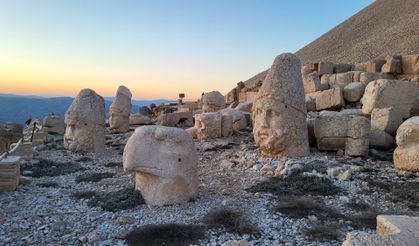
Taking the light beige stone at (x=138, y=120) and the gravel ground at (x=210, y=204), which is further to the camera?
the light beige stone at (x=138, y=120)

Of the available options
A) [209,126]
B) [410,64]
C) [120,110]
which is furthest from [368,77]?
[120,110]

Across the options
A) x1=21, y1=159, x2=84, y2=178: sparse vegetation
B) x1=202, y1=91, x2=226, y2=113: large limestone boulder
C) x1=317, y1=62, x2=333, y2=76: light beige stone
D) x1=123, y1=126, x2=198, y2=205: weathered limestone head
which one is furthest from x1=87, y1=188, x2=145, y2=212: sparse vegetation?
x1=317, y1=62, x2=333, y2=76: light beige stone

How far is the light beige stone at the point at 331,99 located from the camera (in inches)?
557

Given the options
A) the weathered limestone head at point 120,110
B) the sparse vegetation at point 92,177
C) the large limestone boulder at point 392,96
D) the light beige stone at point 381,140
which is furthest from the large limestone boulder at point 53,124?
the light beige stone at point 381,140

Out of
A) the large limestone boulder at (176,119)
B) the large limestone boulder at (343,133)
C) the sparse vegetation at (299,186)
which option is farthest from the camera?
the large limestone boulder at (176,119)

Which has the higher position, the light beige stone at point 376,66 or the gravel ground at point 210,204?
the light beige stone at point 376,66

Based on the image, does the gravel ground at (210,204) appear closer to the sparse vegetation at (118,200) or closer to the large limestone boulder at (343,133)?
the sparse vegetation at (118,200)

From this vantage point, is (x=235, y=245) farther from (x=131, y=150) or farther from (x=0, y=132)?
(x=0, y=132)

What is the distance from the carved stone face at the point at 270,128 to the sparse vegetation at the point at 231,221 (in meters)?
3.80

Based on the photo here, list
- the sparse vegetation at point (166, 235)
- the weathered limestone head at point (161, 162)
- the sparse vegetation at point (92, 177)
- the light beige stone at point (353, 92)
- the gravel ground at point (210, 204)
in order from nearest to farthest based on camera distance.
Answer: the sparse vegetation at point (166, 235) < the gravel ground at point (210, 204) < the weathered limestone head at point (161, 162) < the sparse vegetation at point (92, 177) < the light beige stone at point (353, 92)

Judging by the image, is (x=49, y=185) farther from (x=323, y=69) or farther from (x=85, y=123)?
(x=323, y=69)

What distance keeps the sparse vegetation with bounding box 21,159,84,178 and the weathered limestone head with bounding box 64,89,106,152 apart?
1.47 m

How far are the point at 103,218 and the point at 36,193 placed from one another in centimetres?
220

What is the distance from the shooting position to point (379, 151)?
9.76 meters
